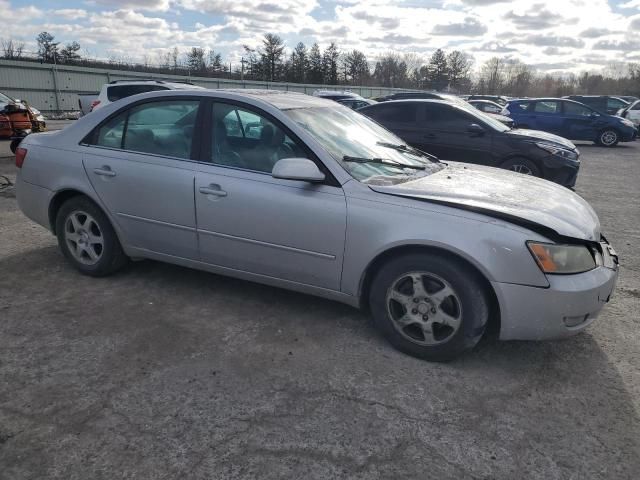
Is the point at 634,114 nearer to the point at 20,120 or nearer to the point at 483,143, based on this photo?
the point at 483,143

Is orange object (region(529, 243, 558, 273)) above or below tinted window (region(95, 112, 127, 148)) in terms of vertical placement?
below

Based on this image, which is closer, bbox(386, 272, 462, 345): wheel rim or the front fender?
the front fender

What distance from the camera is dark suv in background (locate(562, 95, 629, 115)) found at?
872 inches

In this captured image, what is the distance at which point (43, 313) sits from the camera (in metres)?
3.66

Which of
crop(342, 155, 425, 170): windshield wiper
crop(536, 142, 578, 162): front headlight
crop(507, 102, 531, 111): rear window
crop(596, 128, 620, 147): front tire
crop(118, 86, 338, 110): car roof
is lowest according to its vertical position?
crop(596, 128, 620, 147): front tire

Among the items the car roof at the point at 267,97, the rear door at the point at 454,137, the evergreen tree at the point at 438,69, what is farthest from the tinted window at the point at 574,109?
the evergreen tree at the point at 438,69

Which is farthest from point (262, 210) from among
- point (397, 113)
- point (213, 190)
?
point (397, 113)

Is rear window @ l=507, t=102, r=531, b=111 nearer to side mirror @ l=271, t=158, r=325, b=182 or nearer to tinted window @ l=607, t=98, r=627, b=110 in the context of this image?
tinted window @ l=607, t=98, r=627, b=110

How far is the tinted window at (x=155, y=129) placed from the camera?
12.5 feet

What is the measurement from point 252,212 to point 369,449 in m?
1.73

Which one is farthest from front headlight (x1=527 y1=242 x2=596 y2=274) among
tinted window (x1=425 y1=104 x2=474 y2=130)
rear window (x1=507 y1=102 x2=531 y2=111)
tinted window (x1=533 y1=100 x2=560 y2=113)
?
tinted window (x1=533 y1=100 x2=560 y2=113)

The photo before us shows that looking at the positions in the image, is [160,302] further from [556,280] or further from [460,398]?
[556,280]

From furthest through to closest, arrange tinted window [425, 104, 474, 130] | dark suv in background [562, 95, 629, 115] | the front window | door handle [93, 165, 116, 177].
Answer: dark suv in background [562, 95, 629, 115] → tinted window [425, 104, 474, 130] → door handle [93, 165, 116, 177] → the front window

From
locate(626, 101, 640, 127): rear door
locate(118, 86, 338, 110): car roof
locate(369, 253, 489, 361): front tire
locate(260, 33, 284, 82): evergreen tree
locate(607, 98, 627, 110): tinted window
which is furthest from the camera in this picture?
locate(260, 33, 284, 82): evergreen tree
